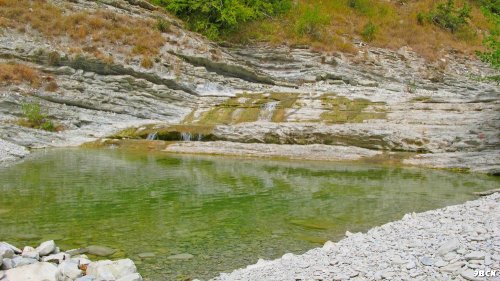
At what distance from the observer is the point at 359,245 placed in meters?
8.30

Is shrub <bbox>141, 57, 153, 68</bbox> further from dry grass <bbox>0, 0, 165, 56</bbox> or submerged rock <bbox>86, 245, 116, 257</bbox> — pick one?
submerged rock <bbox>86, 245, 116, 257</bbox>

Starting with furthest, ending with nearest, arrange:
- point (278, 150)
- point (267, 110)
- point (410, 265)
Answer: point (267, 110), point (278, 150), point (410, 265)

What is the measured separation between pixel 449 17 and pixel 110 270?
192 ft

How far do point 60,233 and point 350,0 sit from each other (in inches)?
2124

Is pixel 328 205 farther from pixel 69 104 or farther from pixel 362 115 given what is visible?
pixel 69 104

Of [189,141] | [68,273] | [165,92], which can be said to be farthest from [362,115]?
[68,273]

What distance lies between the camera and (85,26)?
42312mm

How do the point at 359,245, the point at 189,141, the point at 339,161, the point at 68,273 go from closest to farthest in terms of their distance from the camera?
the point at 68,273
the point at 359,245
the point at 339,161
the point at 189,141

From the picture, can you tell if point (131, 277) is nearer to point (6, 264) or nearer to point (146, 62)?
point (6, 264)

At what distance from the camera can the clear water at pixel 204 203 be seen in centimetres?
1033

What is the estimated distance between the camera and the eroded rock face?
26.6m

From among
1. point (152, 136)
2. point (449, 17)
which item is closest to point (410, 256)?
point (152, 136)

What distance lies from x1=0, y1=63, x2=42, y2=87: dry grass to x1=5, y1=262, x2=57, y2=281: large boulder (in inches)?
1188

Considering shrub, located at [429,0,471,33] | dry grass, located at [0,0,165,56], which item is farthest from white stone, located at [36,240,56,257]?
shrub, located at [429,0,471,33]
